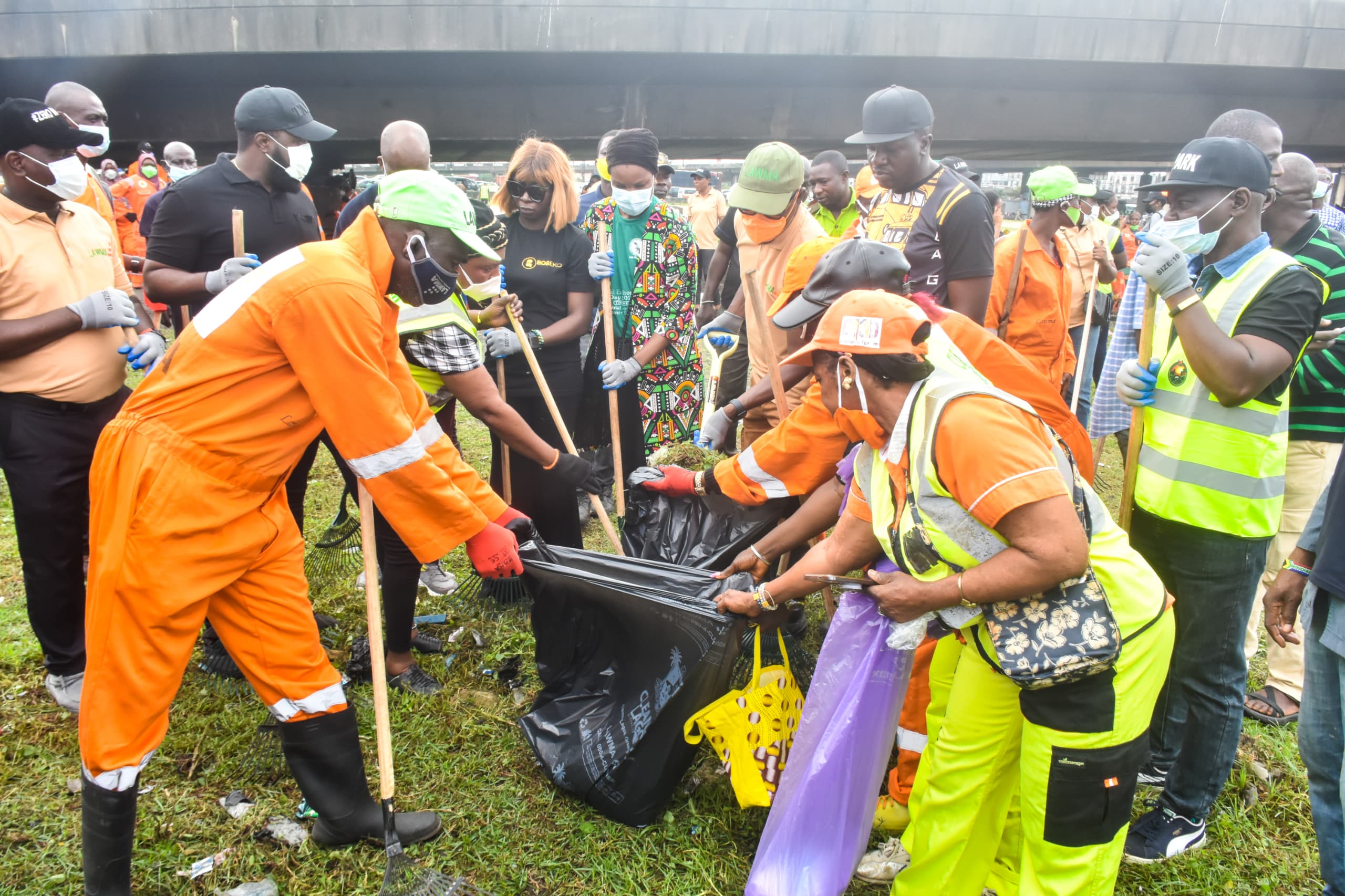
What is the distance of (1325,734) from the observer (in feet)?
6.74

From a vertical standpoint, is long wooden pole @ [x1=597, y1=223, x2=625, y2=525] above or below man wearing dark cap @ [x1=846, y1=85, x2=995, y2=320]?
below

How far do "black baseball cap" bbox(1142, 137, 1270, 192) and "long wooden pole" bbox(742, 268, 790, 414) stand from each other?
1349 mm

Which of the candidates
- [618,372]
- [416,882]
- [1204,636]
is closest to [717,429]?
[618,372]

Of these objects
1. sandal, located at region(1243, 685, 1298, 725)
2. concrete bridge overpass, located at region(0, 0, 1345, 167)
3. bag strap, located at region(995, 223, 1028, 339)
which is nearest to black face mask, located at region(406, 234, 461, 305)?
sandal, located at region(1243, 685, 1298, 725)

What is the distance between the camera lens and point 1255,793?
2838 mm

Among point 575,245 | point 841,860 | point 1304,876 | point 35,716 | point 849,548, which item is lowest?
point 35,716

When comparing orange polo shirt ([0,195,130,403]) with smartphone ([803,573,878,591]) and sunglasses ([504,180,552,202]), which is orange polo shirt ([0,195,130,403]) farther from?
smartphone ([803,573,878,591])

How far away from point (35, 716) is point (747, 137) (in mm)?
17631

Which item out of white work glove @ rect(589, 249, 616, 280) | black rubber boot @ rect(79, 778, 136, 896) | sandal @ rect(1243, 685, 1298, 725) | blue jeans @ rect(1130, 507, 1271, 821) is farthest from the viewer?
white work glove @ rect(589, 249, 616, 280)

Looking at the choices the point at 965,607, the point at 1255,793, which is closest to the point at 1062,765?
the point at 965,607

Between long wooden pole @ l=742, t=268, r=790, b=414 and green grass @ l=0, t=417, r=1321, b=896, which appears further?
long wooden pole @ l=742, t=268, r=790, b=414

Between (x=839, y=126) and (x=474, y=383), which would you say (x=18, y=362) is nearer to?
(x=474, y=383)

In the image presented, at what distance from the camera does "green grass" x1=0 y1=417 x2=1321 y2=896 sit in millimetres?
2441

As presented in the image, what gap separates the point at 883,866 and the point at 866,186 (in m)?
5.30
